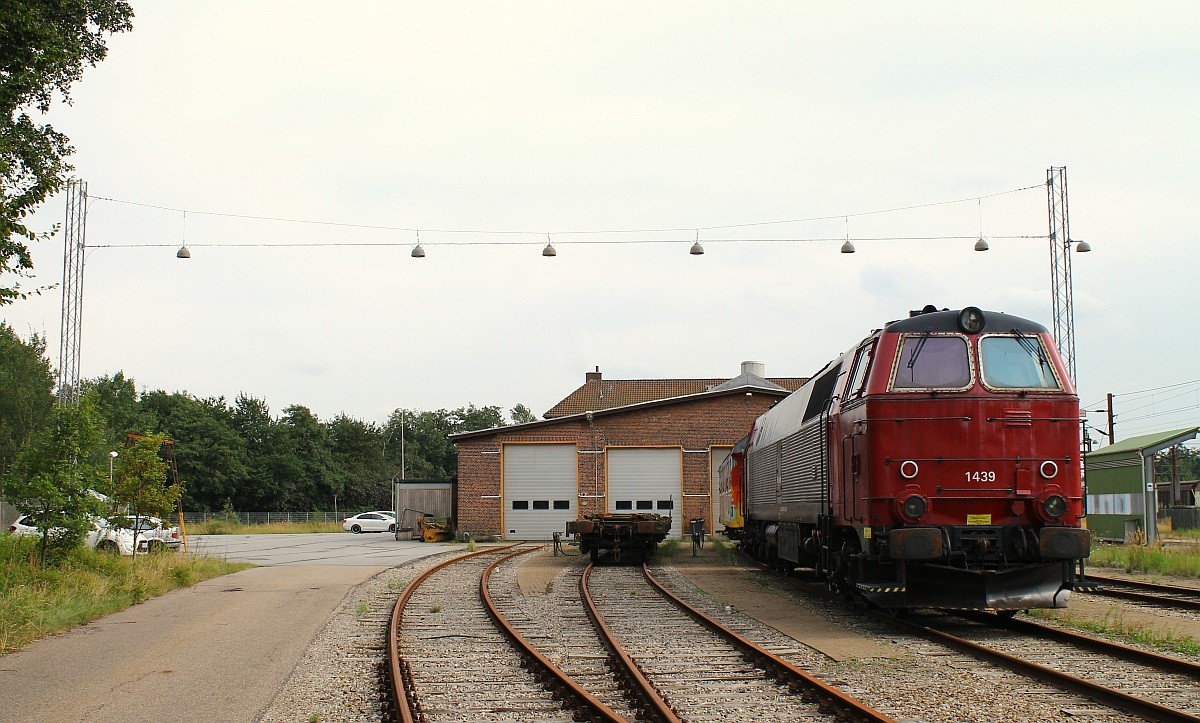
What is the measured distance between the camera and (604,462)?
39.0 meters

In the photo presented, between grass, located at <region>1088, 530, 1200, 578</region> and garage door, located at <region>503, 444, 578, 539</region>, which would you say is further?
garage door, located at <region>503, 444, 578, 539</region>

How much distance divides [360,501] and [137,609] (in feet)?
235

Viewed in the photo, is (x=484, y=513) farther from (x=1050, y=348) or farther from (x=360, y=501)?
(x=360, y=501)

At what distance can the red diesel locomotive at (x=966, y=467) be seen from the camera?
1059 cm

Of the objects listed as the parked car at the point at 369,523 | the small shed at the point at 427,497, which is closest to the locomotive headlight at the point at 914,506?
the small shed at the point at 427,497

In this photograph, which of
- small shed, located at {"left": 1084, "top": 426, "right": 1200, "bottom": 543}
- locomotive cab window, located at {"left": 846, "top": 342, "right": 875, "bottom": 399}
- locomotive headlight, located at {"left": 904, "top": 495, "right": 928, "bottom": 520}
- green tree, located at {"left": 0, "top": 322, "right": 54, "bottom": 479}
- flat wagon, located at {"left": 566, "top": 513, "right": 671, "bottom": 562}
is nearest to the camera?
locomotive headlight, located at {"left": 904, "top": 495, "right": 928, "bottom": 520}

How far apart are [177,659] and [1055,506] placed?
884 cm

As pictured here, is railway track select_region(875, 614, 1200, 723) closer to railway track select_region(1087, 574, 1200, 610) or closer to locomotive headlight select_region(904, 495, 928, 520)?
locomotive headlight select_region(904, 495, 928, 520)

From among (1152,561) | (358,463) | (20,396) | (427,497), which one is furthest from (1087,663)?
(358,463)

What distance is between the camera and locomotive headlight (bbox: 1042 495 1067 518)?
10555 millimetres

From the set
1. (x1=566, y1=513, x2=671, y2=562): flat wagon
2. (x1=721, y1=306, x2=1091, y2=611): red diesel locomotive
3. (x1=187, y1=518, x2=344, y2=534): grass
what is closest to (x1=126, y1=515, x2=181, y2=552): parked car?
(x1=566, y1=513, x2=671, y2=562): flat wagon

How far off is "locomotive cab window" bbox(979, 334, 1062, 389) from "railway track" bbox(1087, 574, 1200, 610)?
332 centimetres

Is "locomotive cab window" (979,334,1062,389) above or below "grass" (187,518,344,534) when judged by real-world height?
above

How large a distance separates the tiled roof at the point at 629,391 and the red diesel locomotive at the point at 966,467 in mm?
52728
